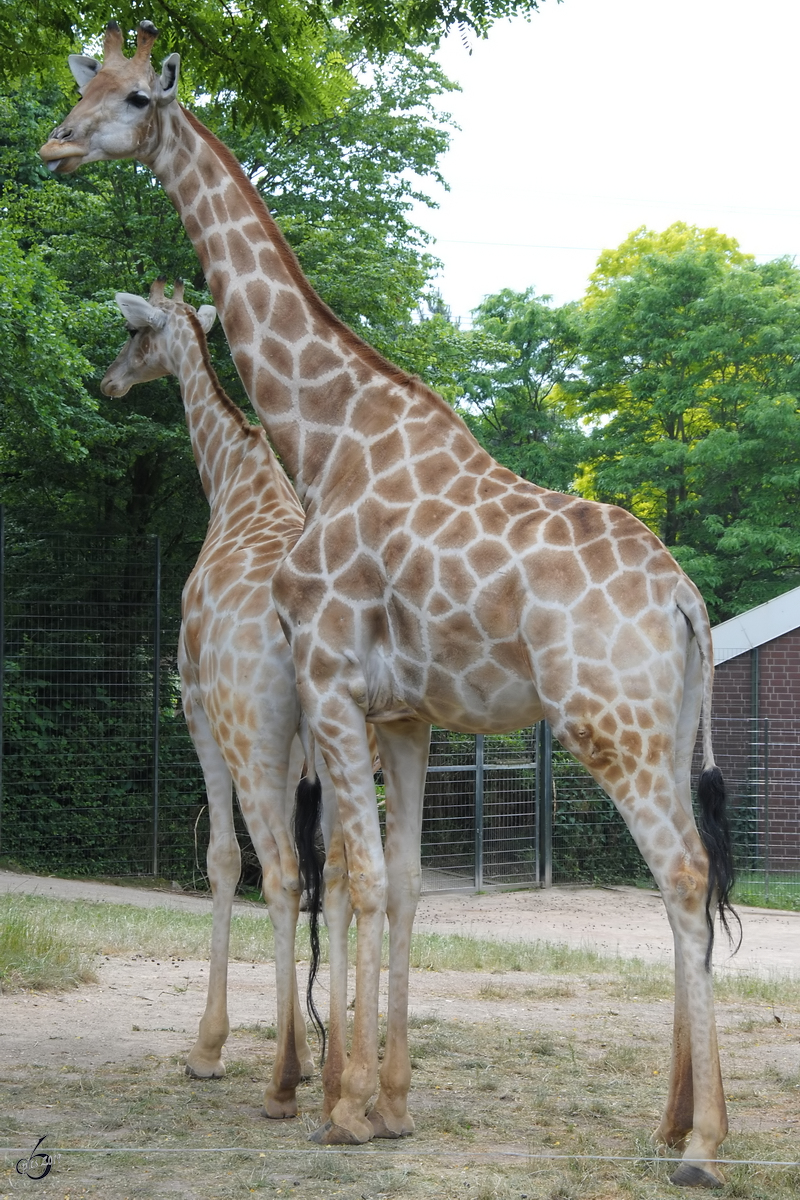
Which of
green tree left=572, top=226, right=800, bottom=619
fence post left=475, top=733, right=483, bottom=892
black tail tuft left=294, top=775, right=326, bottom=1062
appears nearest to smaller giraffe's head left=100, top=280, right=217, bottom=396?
black tail tuft left=294, top=775, right=326, bottom=1062

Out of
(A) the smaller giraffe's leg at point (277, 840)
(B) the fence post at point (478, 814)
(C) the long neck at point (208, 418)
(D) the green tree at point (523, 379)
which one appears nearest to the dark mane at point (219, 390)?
(C) the long neck at point (208, 418)

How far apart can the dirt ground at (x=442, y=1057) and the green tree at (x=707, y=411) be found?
1874 cm

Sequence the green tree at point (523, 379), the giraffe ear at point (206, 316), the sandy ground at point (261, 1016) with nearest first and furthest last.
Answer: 1. the sandy ground at point (261, 1016)
2. the giraffe ear at point (206, 316)
3. the green tree at point (523, 379)

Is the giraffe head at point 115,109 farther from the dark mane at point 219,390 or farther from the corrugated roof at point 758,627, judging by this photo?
the corrugated roof at point 758,627

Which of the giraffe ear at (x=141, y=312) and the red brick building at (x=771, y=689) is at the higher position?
the giraffe ear at (x=141, y=312)

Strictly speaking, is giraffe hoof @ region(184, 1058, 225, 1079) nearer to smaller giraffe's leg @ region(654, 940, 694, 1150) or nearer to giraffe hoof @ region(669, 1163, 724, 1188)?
smaller giraffe's leg @ region(654, 940, 694, 1150)

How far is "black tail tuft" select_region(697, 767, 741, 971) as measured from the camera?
13.5 feet

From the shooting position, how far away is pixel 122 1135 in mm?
4566

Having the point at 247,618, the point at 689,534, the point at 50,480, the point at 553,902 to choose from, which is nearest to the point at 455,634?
the point at 247,618

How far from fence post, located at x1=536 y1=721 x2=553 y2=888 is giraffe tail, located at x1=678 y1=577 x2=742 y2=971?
11835mm

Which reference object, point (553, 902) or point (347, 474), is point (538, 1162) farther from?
point (553, 902)

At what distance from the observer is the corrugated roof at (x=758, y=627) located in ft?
65.8

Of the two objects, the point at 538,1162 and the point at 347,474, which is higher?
the point at 347,474

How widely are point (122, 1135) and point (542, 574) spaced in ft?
8.18
